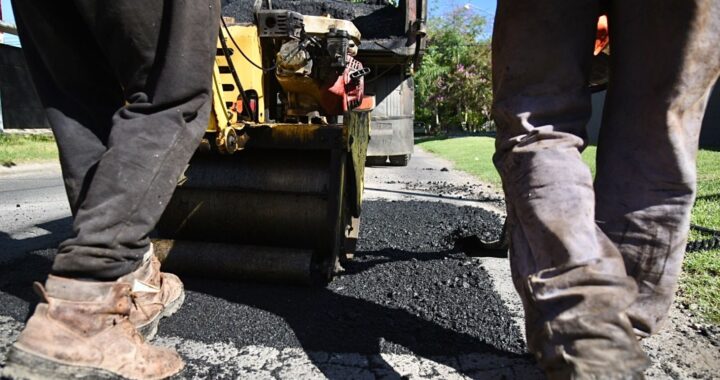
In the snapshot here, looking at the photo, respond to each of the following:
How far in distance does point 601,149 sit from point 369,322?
1.05m

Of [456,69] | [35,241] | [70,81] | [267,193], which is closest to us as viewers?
[70,81]

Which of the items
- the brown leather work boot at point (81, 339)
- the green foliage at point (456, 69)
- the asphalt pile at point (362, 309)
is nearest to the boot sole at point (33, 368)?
the brown leather work boot at point (81, 339)

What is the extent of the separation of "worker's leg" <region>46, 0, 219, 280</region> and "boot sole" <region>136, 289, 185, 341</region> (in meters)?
0.32

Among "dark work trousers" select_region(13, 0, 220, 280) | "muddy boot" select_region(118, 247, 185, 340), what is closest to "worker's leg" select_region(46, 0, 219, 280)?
"dark work trousers" select_region(13, 0, 220, 280)

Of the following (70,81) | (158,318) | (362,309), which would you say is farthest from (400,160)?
(70,81)

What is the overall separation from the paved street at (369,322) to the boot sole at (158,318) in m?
0.03

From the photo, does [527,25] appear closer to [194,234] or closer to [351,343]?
[351,343]

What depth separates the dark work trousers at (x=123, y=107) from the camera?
1311 mm

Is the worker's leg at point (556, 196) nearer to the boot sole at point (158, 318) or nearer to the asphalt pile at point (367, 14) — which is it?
the boot sole at point (158, 318)

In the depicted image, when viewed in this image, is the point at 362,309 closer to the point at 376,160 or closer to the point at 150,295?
the point at 150,295

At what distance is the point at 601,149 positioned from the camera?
1.37 metres

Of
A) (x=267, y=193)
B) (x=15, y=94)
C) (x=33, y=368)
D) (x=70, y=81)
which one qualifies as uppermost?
(x=15, y=94)

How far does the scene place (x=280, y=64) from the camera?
3.08 m

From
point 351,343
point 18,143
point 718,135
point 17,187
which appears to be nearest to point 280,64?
point 351,343
